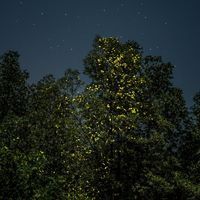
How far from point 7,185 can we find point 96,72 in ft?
66.7

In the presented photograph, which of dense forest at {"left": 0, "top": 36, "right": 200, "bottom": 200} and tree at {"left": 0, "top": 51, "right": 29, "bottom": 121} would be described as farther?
tree at {"left": 0, "top": 51, "right": 29, "bottom": 121}

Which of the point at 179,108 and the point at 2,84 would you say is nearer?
the point at 179,108

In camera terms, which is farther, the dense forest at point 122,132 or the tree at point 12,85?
the tree at point 12,85

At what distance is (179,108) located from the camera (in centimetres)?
4309

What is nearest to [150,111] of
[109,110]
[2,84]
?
[109,110]

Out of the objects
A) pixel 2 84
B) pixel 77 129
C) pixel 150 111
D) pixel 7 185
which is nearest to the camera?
pixel 7 185

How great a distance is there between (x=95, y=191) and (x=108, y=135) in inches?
174

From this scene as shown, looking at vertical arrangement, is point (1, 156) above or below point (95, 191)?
below

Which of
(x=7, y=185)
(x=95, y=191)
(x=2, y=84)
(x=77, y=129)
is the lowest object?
(x=7, y=185)

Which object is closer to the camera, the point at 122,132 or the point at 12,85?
the point at 122,132

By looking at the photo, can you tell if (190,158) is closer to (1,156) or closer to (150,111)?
(150,111)

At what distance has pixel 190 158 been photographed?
43.2 metres

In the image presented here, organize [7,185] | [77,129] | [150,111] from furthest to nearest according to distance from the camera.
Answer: [150,111], [77,129], [7,185]

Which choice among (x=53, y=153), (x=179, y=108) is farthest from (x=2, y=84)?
(x=179, y=108)
